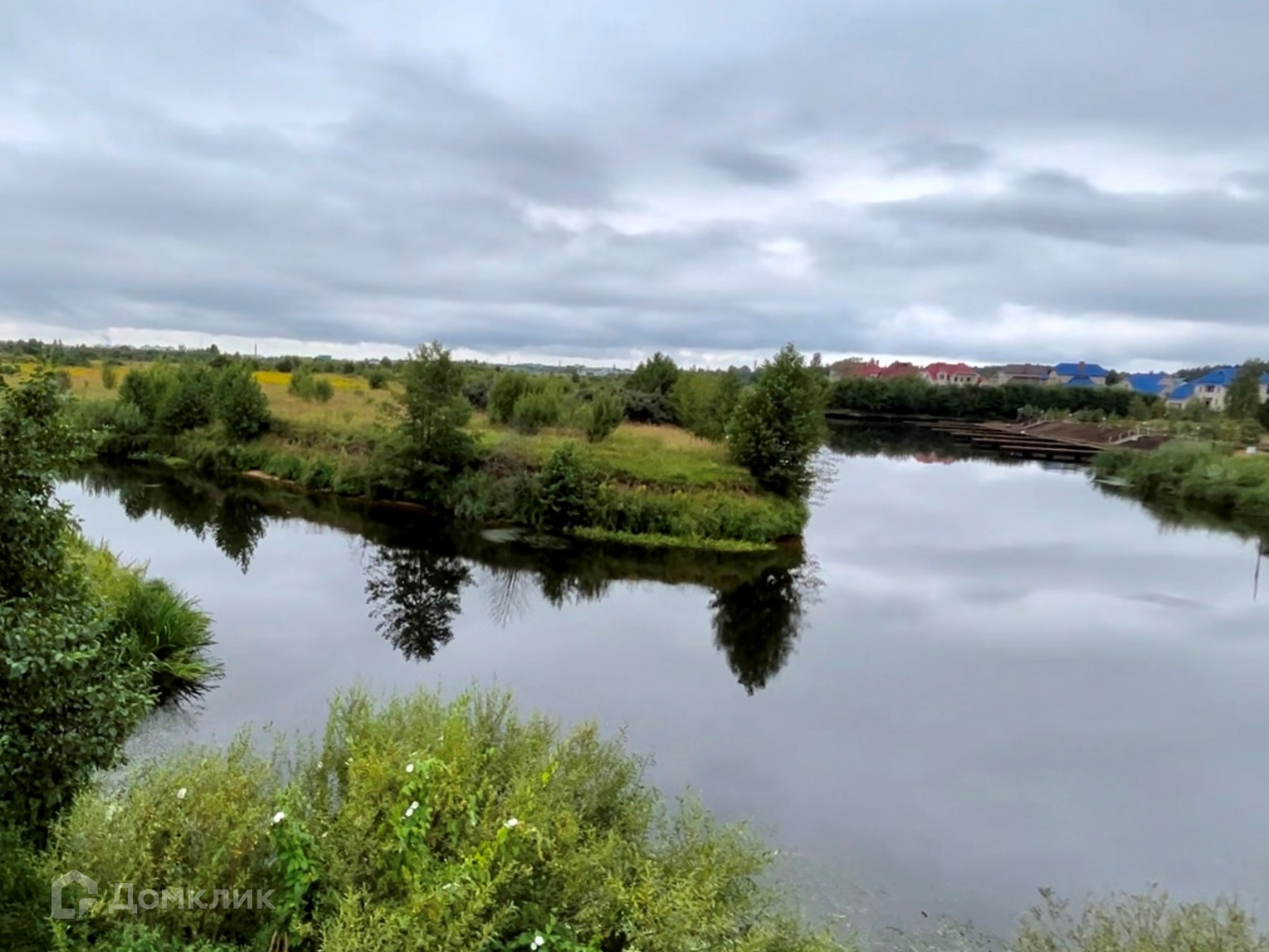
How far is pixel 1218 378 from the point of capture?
7881cm

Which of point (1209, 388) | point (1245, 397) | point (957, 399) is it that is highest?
point (1209, 388)

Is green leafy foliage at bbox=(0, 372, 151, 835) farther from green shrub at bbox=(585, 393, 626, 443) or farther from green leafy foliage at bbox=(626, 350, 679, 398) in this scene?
green leafy foliage at bbox=(626, 350, 679, 398)

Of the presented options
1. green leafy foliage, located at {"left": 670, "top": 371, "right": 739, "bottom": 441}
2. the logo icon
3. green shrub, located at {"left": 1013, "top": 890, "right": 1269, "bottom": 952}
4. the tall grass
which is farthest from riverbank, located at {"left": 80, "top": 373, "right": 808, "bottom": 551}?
the logo icon

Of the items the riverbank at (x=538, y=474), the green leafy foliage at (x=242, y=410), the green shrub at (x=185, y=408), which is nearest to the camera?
the riverbank at (x=538, y=474)

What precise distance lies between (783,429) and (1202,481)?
22.6m

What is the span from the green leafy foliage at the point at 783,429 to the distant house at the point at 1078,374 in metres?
96.2

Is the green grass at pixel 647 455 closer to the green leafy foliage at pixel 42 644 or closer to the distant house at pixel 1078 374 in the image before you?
the green leafy foliage at pixel 42 644

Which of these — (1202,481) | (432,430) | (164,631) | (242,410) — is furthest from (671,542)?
(1202,481)

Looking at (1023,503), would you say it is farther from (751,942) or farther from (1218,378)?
(1218,378)

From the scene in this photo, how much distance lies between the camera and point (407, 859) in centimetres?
367

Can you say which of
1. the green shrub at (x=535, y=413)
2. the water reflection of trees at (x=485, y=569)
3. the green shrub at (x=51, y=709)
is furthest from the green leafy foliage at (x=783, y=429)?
the green shrub at (x=51, y=709)

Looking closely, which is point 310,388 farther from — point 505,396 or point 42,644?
point 42,644

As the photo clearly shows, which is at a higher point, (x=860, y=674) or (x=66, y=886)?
(x=66, y=886)

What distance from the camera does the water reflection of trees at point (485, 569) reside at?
12.7 m
